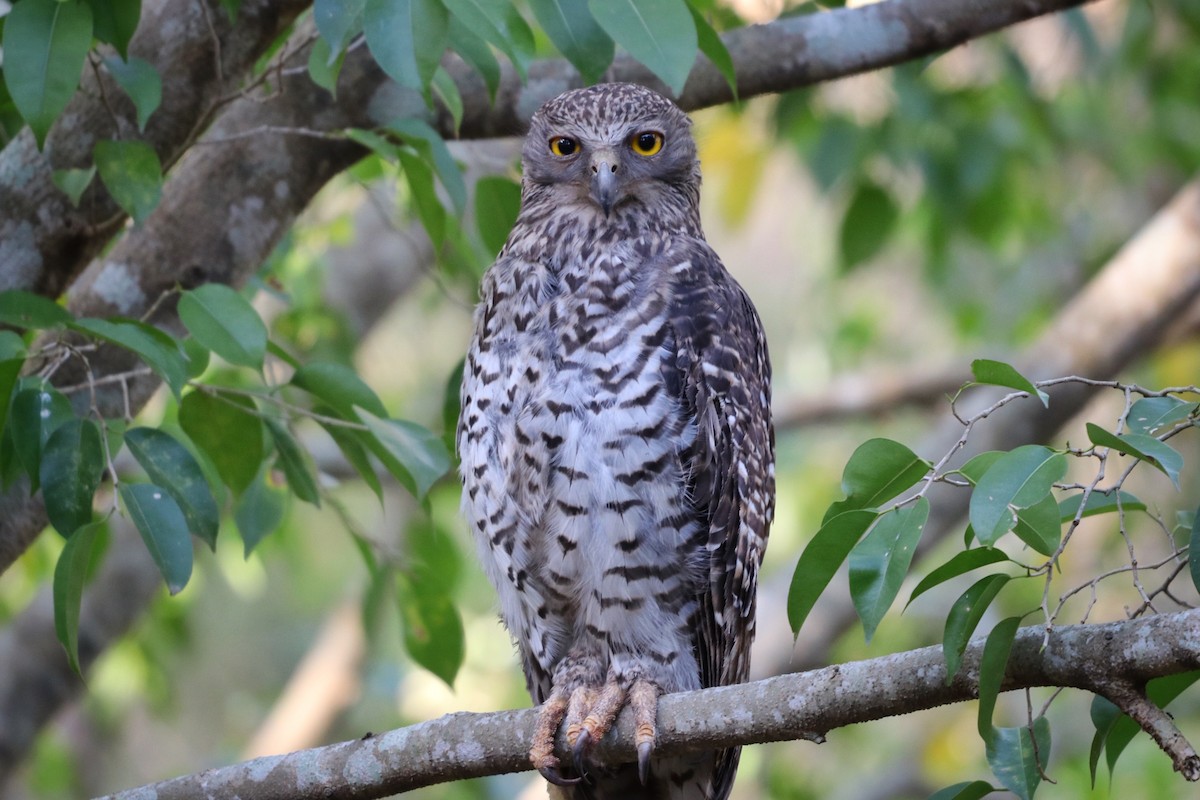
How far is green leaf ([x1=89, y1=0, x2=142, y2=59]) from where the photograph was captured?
95.7 inches

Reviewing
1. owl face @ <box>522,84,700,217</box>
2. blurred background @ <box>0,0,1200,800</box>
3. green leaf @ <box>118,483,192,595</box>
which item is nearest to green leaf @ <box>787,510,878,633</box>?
green leaf @ <box>118,483,192,595</box>

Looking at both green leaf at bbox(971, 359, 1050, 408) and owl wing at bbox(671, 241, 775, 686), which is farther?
owl wing at bbox(671, 241, 775, 686)

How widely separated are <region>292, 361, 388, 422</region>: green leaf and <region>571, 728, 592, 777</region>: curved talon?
77 centimetres

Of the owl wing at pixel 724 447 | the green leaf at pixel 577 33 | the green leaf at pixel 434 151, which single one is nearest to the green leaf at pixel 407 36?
the green leaf at pixel 577 33

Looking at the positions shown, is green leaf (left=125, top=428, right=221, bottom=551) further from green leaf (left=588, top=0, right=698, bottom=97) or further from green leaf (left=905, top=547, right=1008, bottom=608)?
green leaf (left=905, top=547, right=1008, bottom=608)

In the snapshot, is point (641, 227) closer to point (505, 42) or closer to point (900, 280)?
point (505, 42)

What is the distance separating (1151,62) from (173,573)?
5.67 m

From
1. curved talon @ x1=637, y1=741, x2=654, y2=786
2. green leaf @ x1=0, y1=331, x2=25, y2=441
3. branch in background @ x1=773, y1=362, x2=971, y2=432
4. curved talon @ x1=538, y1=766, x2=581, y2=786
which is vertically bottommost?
curved talon @ x1=538, y1=766, x2=581, y2=786

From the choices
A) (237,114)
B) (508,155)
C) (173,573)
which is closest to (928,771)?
(508,155)

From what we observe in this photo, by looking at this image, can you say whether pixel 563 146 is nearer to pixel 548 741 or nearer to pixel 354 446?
pixel 354 446

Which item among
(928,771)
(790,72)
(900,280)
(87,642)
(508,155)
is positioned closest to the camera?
(790,72)

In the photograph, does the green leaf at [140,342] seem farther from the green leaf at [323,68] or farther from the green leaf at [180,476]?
the green leaf at [323,68]

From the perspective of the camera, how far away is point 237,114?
349 cm

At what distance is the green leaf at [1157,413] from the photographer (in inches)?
76.7
